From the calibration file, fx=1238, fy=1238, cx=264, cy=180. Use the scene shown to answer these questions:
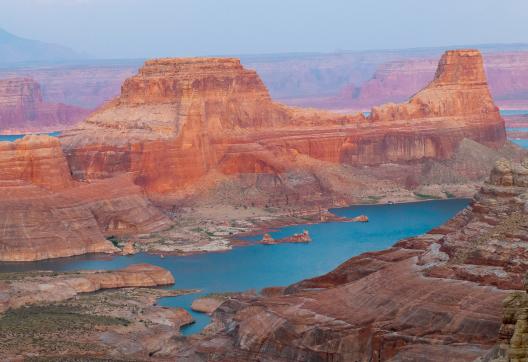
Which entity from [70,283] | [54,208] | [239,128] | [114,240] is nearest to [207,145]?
[239,128]

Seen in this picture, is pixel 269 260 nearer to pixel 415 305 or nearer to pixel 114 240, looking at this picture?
pixel 114 240

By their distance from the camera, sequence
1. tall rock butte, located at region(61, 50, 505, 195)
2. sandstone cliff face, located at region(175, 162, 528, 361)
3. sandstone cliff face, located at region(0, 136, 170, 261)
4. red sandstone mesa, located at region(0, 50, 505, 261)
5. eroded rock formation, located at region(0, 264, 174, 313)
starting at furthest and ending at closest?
tall rock butte, located at region(61, 50, 505, 195), red sandstone mesa, located at region(0, 50, 505, 261), sandstone cliff face, located at region(0, 136, 170, 261), eroded rock formation, located at region(0, 264, 174, 313), sandstone cliff face, located at region(175, 162, 528, 361)

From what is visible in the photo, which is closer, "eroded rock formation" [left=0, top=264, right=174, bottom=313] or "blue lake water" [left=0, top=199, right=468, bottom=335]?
"eroded rock formation" [left=0, top=264, right=174, bottom=313]

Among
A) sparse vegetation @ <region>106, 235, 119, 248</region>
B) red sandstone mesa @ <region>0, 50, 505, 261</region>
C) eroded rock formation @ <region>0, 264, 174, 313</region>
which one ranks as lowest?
sparse vegetation @ <region>106, 235, 119, 248</region>

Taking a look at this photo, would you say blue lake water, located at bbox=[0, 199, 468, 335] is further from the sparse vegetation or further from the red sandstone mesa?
the red sandstone mesa

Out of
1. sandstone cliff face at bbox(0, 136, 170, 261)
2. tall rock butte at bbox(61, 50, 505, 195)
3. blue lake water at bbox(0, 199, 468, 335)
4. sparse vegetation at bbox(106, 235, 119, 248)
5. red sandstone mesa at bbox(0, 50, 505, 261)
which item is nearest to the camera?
blue lake water at bbox(0, 199, 468, 335)

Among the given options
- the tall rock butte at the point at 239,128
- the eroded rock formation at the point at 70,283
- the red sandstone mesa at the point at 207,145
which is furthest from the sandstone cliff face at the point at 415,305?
the tall rock butte at the point at 239,128

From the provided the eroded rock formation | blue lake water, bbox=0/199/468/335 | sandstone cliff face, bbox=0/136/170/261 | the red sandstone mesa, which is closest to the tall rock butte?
the red sandstone mesa
